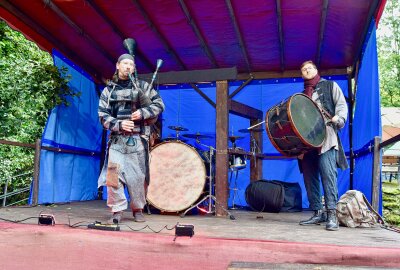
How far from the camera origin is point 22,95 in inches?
361

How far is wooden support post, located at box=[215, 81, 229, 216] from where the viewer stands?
15.8ft

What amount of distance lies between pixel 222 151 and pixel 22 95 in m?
6.47

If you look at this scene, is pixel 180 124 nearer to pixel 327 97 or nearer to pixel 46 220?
pixel 327 97

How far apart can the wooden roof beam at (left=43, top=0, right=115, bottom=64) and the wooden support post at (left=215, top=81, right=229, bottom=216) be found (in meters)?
2.59

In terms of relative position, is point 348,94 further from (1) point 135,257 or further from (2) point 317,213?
(1) point 135,257

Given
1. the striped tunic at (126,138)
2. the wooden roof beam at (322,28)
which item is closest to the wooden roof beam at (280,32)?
the wooden roof beam at (322,28)

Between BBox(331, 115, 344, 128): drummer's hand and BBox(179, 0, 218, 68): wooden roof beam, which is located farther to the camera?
BBox(179, 0, 218, 68): wooden roof beam

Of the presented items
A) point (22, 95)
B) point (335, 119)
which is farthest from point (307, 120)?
point (22, 95)

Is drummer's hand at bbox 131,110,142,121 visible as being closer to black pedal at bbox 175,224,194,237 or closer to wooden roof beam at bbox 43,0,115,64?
black pedal at bbox 175,224,194,237

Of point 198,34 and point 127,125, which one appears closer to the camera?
point 127,125

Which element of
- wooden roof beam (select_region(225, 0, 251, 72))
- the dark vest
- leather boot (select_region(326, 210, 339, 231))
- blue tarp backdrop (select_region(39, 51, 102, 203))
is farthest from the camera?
blue tarp backdrop (select_region(39, 51, 102, 203))

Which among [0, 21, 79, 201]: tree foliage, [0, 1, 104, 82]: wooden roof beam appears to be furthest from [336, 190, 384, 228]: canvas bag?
[0, 1, 104, 82]: wooden roof beam

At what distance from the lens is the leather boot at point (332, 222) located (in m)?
3.49

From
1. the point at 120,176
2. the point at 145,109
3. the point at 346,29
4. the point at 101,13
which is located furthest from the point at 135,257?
the point at 346,29
